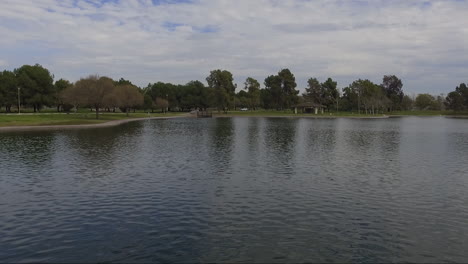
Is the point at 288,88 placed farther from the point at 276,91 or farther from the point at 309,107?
the point at 309,107

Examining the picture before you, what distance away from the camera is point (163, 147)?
4659cm

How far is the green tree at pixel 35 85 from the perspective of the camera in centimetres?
12827

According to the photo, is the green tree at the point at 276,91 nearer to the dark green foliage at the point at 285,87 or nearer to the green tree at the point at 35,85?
the dark green foliage at the point at 285,87

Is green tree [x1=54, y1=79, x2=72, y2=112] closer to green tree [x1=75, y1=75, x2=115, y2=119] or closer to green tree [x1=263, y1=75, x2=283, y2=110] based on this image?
green tree [x1=75, y1=75, x2=115, y2=119]

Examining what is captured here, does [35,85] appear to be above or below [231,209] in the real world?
above

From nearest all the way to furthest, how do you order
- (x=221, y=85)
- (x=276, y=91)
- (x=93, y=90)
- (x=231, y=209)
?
1. (x=231, y=209)
2. (x=93, y=90)
3. (x=221, y=85)
4. (x=276, y=91)

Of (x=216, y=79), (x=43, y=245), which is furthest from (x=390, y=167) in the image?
(x=216, y=79)

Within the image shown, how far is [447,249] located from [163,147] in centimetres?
3666

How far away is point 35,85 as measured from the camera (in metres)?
130

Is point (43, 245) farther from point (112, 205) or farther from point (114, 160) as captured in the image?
point (114, 160)

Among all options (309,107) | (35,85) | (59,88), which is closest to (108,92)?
(35,85)

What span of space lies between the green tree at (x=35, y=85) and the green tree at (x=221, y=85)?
69050mm

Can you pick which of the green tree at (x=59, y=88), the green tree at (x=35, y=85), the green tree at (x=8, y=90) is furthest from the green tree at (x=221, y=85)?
the green tree at (x=8, y=90)

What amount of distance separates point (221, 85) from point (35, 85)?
7753 cm
